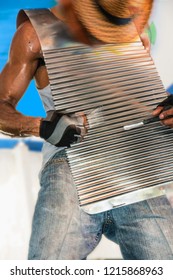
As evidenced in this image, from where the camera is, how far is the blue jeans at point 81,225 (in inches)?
59.0

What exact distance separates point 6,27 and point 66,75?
0.80 meters

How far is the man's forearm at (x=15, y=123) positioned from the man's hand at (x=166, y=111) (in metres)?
0.51

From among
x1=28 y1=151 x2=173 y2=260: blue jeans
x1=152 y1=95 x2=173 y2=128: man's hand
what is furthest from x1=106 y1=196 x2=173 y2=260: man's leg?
x1=152 y1=95 x2=173 y2=128: man's hand

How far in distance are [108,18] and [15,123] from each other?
703mm

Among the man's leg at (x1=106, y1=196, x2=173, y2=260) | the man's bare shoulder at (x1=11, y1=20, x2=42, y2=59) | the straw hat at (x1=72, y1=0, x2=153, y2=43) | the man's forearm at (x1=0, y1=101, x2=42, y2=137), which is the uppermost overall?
the straw hat at (x1=72, y1=0, x2=153, y2=43)

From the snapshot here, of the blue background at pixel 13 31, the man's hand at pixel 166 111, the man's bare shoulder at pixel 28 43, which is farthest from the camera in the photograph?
the blue background at pixel 13 31

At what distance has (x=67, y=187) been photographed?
1587mm

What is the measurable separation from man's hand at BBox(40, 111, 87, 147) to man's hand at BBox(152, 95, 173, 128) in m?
0.33

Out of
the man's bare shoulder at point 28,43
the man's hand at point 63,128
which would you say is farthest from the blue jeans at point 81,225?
the man's bare shoulder at point 28,43

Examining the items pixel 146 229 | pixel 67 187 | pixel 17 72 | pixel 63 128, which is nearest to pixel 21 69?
pixel 17 72

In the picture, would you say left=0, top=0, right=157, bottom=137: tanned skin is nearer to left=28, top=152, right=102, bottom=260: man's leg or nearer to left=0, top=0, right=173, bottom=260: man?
left=0, top=0, right=173, bottom=260: man

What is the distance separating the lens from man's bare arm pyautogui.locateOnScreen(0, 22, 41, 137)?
1.75 meters

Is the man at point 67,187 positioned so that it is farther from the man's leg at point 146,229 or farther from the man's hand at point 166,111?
the man's hand at point 166,111

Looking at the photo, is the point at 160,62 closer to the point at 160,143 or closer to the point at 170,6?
the point at 170,6
